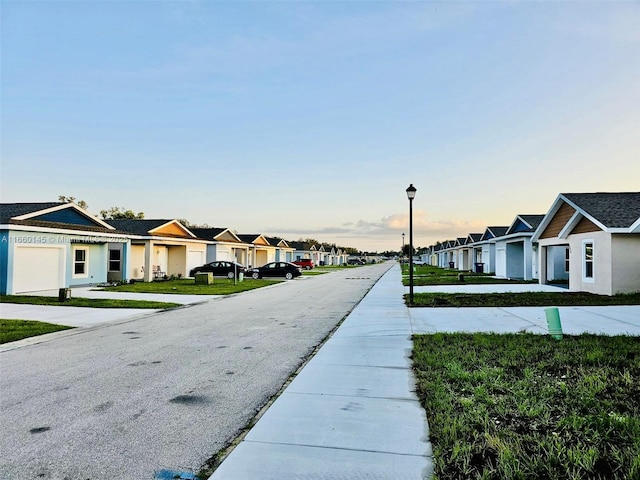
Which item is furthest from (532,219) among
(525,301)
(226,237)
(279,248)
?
(279,248)

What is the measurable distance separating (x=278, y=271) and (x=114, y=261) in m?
12.2

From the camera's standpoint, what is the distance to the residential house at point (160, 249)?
27.2 m

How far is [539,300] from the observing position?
15258mm

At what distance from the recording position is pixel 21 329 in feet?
32.9

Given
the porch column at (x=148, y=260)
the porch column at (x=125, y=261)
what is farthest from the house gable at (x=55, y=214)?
the porch column at (x=148, y=260)

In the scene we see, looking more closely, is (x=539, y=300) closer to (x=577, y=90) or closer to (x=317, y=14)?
(x=577, y=90)

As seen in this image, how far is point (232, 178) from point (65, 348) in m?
20.4

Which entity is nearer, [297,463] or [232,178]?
[297,463]

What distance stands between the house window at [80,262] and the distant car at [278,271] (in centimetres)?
1339

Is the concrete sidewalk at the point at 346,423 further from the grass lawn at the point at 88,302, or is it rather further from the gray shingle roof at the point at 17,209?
the gray shingle roof at the point at 17,209

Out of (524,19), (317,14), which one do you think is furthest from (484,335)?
(317,14)

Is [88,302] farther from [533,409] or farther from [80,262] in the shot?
[533,409]

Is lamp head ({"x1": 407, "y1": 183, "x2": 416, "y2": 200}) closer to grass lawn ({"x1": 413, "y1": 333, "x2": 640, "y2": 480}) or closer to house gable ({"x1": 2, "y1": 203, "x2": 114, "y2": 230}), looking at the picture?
grass lawn ({"x1": 413, "y1": 333, "x2": 640, "y2": 480})

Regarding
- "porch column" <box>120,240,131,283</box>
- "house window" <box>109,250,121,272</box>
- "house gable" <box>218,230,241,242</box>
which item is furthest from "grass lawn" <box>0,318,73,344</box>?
"house gable" <box>218,230,241,242</box>
